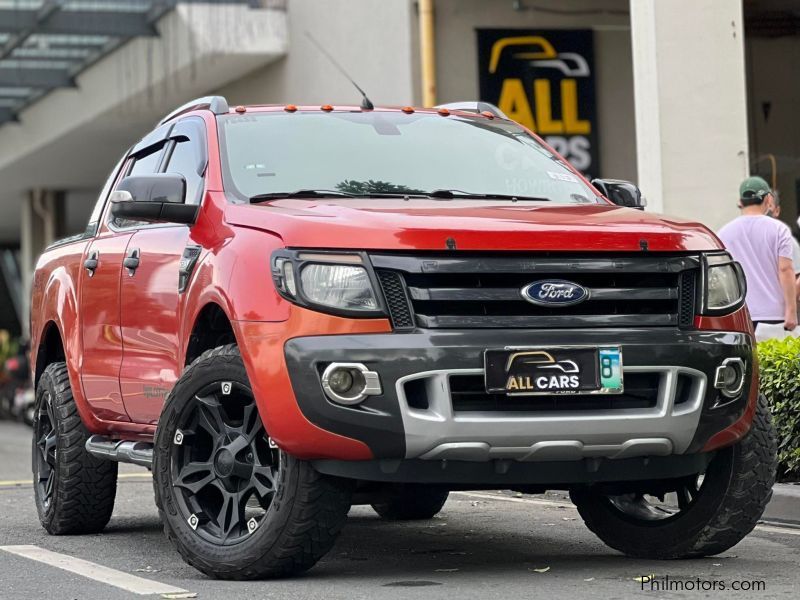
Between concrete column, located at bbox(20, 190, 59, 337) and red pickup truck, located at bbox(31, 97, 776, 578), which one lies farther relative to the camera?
concrete column, located at bbox(20, 190, 59, 337)

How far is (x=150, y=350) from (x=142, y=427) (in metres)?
0.43

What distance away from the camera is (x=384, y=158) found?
22.6 ft

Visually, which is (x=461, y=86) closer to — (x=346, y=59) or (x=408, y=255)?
(x=346, y=59)

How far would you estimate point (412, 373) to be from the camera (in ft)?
17.8

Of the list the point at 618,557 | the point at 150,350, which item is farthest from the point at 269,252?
the point at 618,557

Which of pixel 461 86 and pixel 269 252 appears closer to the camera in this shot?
pixel 269 252

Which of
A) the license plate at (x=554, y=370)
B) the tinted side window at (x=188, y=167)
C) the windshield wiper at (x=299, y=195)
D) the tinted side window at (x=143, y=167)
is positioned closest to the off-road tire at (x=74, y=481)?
the tinted side window at (x=143, y=167)

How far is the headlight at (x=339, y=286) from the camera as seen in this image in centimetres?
554

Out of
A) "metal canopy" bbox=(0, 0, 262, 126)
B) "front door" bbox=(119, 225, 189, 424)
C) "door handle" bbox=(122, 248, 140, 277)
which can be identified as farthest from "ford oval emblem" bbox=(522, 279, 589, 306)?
"metal canopy" bbox=(0, 0, 262, 126)

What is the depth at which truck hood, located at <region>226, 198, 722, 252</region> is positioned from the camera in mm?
5613

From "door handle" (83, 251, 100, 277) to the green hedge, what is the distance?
3.52 metres

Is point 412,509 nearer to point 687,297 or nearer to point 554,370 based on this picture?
point 687,297

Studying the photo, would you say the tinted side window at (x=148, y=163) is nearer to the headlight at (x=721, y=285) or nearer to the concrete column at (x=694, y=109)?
the headlight at (x=721, y=285)

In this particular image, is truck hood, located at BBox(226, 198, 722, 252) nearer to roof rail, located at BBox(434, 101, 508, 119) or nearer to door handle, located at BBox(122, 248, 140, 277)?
door handle, located at BBox(122, 248, 140, 277)
